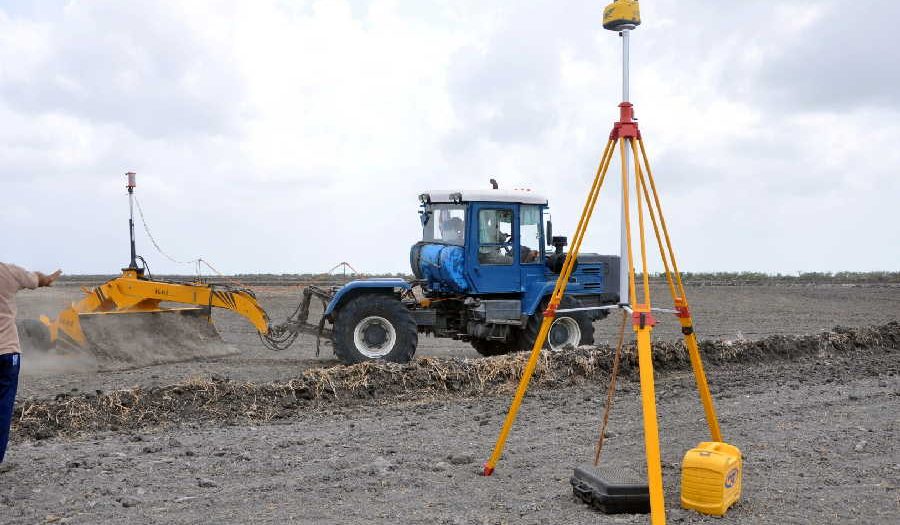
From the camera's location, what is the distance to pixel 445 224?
13320 millimetres

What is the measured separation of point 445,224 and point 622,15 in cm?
791

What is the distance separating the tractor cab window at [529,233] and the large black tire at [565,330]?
86 cm

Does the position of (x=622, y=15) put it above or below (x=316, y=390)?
above

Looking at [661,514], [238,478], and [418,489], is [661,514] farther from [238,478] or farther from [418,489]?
[238,478]

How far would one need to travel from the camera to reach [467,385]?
1058cm

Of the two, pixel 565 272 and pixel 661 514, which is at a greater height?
pixel 565 272

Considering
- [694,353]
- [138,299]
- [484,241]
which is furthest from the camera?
[138,299]

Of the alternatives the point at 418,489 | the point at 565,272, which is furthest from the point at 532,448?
the point at 565,272

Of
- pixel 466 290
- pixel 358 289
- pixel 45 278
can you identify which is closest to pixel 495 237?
pixel 466 290

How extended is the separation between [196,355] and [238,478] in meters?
7.94

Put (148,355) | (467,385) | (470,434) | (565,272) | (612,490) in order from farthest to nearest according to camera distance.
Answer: (148,355), (467,385), (470,434), (565,272), (612,490)

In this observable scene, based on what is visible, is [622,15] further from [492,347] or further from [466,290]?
[492,347]

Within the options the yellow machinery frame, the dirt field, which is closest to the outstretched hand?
the dirt field

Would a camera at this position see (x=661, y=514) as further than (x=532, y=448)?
No
